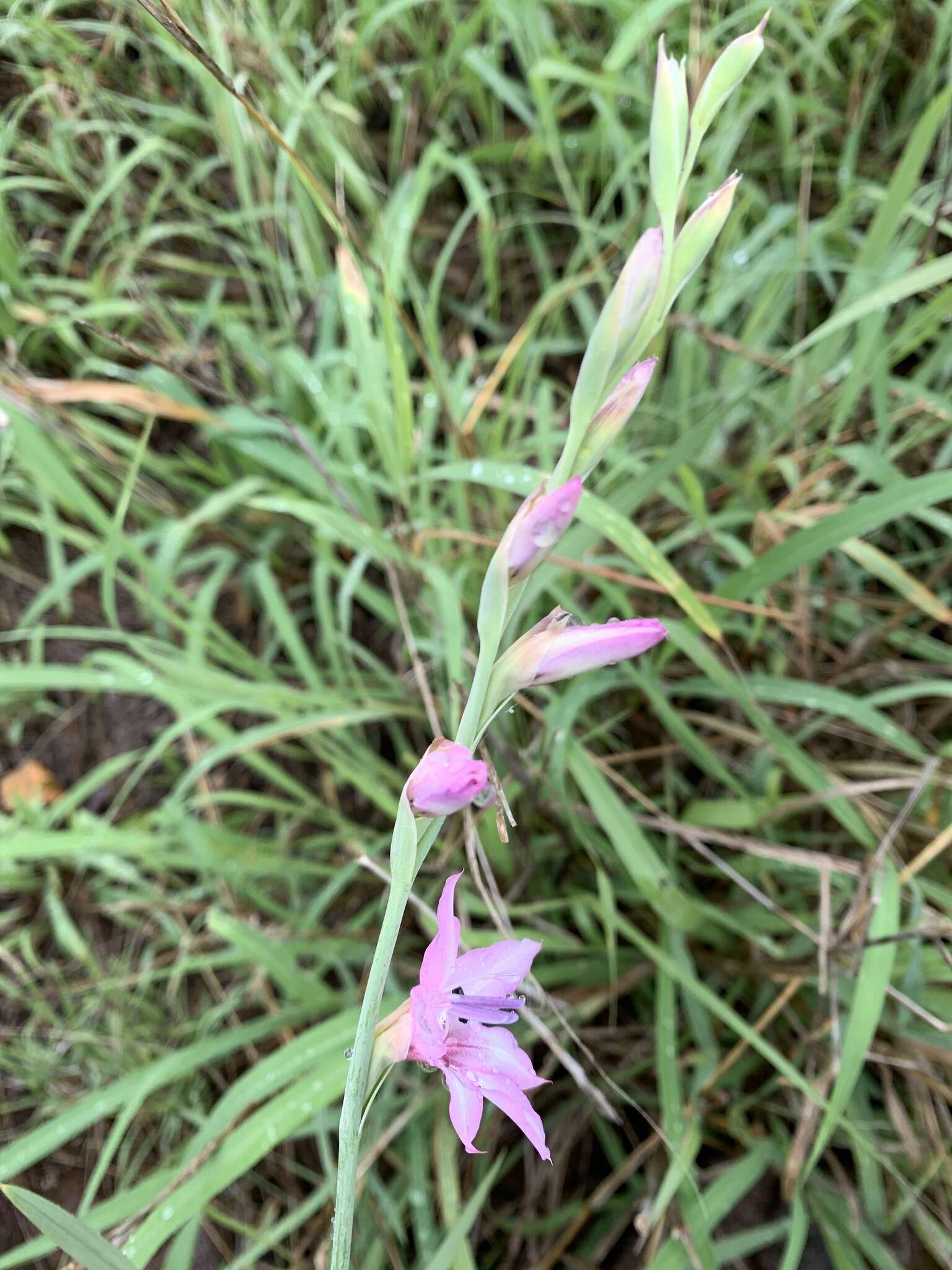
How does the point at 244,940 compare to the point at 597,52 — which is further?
the point at 597,52

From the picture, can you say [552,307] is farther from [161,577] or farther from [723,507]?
[161,577]

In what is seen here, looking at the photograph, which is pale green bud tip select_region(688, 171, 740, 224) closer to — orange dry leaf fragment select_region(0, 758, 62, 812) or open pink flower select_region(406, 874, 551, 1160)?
open pink flower select_region(406, 874, 551, 1160)

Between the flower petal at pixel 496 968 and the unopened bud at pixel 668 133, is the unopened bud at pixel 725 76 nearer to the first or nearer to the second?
the unopened bud at pixel 668 133

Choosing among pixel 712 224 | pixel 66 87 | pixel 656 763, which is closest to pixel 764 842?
pixel 656 763

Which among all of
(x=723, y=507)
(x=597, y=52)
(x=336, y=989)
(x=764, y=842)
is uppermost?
(x=597, y=52)

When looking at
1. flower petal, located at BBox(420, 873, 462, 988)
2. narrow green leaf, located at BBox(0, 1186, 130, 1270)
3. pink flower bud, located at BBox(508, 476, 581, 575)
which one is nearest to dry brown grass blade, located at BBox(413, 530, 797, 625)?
pink flower bud, located at BBox(508, 476, 581, 575)

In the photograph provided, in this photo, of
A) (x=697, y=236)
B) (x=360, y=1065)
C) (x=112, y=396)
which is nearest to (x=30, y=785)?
(x=112, y=396)

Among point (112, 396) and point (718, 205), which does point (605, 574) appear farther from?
point (112, 396)
